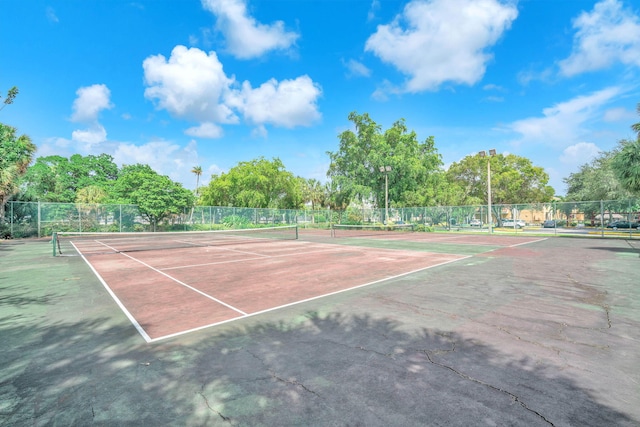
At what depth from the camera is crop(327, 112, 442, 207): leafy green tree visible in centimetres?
4538

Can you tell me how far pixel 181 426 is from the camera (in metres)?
2.92

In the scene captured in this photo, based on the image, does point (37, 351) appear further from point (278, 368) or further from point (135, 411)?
point (278, 368)

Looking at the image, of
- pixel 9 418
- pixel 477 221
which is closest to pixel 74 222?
pixel 9 418

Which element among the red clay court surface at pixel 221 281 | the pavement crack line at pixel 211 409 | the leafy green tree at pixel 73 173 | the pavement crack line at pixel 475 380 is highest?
the leafy green tree at pixel 73 173

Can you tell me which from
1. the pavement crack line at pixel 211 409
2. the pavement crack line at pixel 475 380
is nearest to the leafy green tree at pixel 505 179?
the pavement crack line at pixel 475 380

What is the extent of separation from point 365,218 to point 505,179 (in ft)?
90.6

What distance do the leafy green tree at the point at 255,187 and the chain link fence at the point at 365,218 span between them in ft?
20.7

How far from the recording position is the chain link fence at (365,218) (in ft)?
A: 96.8

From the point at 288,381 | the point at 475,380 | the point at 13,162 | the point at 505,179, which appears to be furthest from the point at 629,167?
the point at 13,162

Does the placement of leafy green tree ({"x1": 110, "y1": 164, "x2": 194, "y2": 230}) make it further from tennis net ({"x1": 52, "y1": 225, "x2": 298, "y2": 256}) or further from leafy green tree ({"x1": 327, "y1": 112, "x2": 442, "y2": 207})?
leafy green tree ({"x1": 327, "y1": 112, "x2": 442, "y2": 207})

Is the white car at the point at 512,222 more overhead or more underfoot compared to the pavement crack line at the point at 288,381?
more overhead

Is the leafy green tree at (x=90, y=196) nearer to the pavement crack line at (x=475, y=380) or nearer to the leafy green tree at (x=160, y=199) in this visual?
the leafy green tree at (x=160, y=199)

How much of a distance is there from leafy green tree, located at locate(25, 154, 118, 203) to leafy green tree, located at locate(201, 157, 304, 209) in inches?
954

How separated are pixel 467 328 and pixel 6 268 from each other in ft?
56.2
